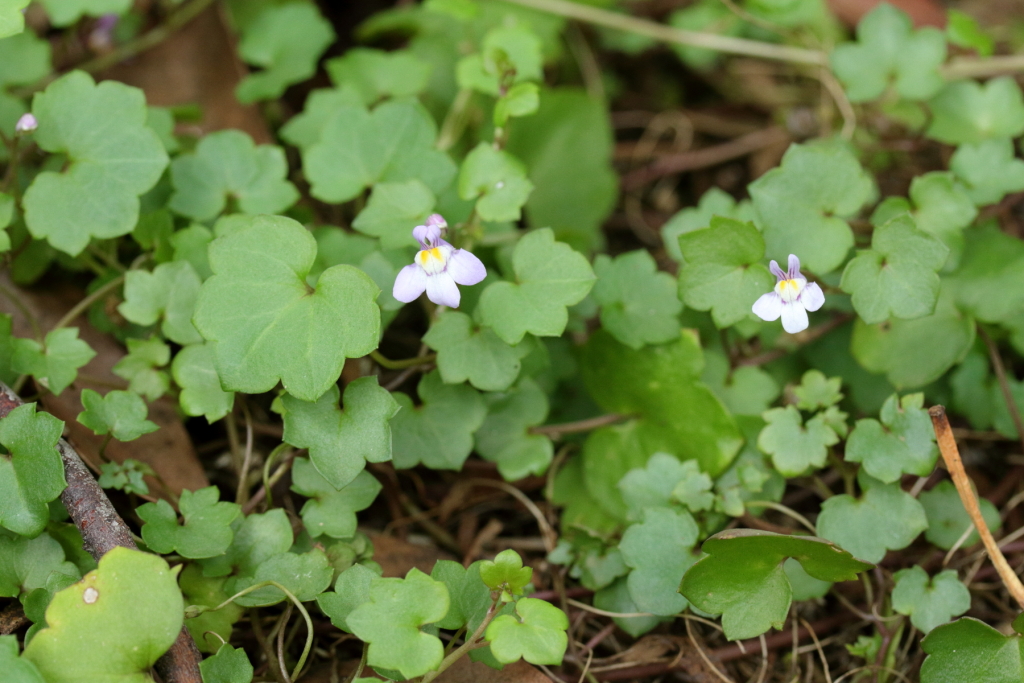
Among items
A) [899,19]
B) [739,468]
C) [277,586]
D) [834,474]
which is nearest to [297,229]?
[277,586]

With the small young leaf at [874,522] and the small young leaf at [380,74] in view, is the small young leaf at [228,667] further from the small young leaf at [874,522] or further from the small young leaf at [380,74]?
the small young leaf at [380,74]

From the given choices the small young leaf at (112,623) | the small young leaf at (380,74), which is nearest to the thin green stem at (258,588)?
the small young leaf at (112,623)

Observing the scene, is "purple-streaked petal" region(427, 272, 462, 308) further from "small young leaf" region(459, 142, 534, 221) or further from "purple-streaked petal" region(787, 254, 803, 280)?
"purple-streaked petal" region(787, 254, 803, 280)

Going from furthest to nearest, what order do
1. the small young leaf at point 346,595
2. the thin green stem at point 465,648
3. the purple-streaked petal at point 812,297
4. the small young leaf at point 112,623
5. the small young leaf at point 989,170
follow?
the small young leaf at point 989,170 → the purple-streaked petal at point 812,297 → the small young leaf at point 346,595 → the thin green stem at point 465,648 → the small young leaf at point 112,623

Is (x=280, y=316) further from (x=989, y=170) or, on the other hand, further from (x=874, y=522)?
(x=989, y=170)

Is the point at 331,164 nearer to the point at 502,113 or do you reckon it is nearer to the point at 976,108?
the point at 502,113

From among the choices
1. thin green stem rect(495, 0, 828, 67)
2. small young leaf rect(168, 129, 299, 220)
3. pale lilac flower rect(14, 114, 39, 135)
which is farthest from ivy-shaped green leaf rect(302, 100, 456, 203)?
thin green stem rect(495, 0, 828, 67)
